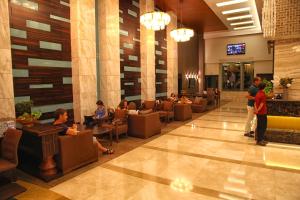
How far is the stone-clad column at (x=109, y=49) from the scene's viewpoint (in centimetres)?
745

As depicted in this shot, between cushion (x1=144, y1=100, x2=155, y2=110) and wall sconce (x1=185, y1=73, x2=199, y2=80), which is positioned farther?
wall sconce (x1=185, y1=73, x2=199, y2=80)

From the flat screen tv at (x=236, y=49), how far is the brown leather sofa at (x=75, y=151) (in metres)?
15.0

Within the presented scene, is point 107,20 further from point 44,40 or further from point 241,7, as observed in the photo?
point 241,7

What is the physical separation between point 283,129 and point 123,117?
13.5 feet

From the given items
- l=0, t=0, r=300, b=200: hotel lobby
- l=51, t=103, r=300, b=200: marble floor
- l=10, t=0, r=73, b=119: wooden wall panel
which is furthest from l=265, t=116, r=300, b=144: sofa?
l=10, t=0, r=73, b=119: wooden wall panel

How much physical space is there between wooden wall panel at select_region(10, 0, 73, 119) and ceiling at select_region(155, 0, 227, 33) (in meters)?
5.42

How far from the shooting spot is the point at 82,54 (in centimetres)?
652

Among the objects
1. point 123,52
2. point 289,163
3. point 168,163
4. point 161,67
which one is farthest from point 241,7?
point 168,163

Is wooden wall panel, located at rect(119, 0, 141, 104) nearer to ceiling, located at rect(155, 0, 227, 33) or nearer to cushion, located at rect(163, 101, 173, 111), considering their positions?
cushion, located at rect(163, 101, 173, 111)

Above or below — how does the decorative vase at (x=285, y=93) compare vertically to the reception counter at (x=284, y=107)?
above

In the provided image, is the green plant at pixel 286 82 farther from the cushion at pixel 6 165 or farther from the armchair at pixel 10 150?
the cushion at pixel 6 165

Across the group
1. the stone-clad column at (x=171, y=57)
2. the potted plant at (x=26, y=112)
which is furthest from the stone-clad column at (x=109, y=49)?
the stone-clad column at (x=171, y=57)

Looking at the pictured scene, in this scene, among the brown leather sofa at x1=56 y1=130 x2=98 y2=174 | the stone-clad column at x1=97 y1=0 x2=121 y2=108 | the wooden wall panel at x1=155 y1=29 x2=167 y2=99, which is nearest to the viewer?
the brown leather sofa at x1=56 y1=130 x2=98 y2=174

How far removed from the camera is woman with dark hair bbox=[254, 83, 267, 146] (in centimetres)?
495
